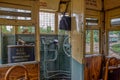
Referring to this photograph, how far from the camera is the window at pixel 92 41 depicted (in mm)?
3508

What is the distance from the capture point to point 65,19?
384 cm

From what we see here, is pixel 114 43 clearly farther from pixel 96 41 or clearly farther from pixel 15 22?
pixel 15 22

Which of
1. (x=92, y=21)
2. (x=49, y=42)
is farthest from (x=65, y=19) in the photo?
(x=49, y=42)

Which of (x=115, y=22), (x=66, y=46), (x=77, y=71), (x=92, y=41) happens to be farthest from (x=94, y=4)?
(x=66, y=46)

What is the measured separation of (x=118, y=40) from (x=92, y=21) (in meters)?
0.65

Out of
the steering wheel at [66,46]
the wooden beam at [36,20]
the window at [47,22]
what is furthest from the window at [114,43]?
the window at [47,22]

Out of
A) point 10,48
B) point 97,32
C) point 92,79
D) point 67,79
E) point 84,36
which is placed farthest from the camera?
point 67,79

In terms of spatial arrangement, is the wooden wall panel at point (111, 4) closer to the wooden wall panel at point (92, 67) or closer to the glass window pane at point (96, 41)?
the glass window pane at point (96, 41)

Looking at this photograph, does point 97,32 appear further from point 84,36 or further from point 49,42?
point 49,42

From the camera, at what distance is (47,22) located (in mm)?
5043

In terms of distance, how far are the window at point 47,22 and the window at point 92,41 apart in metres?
1.67

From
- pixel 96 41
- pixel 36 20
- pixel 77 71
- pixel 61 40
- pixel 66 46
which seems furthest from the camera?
pixel 61 40

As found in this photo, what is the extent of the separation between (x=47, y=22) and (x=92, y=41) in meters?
1.83

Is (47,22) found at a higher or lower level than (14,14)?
higher
